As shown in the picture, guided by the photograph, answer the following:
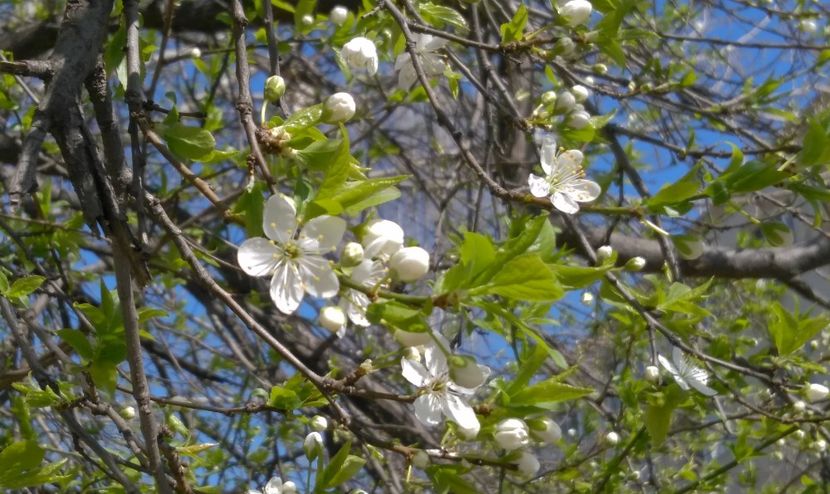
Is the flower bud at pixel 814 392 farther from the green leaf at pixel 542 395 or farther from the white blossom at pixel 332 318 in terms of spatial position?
the white blossom at pixel 332 318

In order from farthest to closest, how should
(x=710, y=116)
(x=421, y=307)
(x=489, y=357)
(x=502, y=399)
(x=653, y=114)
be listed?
(x=489, y=357)
(x=653, y=114)
(x=710, y=116)
(x=502, y=399)
(x=421, y=307)

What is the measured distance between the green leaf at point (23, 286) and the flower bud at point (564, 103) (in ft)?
3.14

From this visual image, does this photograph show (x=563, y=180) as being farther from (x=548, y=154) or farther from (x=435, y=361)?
(x=435, y=361)

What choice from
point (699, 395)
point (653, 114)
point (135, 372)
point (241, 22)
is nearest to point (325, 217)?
point (135, 372)

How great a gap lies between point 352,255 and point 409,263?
8cm

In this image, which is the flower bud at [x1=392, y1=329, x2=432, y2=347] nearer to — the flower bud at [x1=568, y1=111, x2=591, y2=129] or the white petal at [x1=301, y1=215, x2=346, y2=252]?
the white petal at [x1=301, y1=215, x2=346, y2=252]

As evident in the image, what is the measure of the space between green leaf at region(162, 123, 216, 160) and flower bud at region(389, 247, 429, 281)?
297mm

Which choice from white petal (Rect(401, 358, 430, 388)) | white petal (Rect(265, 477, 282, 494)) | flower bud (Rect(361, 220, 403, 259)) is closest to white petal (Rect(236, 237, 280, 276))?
flower bud (Rect(361, 220, 403, 259))

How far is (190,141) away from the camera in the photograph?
1.09m

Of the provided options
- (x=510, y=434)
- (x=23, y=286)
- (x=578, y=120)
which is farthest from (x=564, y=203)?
(x=23, y=286)

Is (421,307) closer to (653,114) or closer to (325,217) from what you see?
(325,217)

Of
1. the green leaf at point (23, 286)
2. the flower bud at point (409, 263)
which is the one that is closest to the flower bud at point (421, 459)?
the flower bud at point (409, 263)

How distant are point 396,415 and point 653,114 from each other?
151 centimetres

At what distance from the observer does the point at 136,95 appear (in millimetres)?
1158
